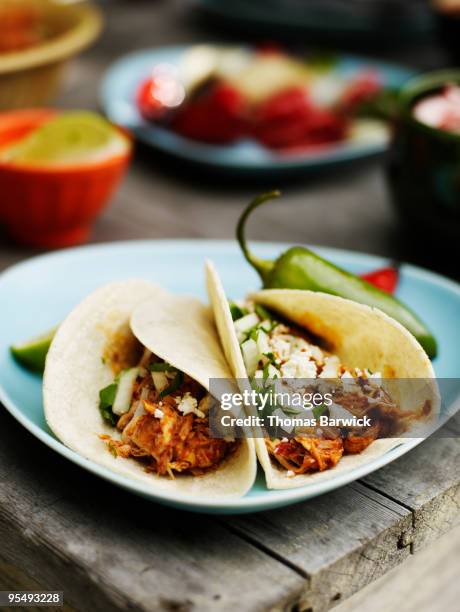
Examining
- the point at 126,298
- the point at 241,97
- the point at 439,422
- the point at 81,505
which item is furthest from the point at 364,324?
the point at 241,97

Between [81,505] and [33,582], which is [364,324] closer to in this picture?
[81,505]

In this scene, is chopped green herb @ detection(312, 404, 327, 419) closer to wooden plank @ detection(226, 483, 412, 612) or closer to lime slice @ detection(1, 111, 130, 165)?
wooden plank @ detection(226, 483, 412, 612)

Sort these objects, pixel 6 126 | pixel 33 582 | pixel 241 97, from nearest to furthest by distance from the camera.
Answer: pixel 33 582, pixel 6 126, pixel 241 97

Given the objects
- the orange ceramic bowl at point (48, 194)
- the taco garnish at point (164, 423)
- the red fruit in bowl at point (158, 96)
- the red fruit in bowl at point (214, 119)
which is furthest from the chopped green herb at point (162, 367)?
the red fruit in bowl at point (158, 96)

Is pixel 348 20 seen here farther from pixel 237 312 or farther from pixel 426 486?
pixel 426 486

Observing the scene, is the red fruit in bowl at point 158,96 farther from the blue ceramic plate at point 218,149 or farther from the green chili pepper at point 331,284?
the green chili pepper at point 331,284

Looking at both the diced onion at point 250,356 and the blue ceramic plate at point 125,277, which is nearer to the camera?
the diced onion at point 250,356

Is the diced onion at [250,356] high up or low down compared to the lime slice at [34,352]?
up
